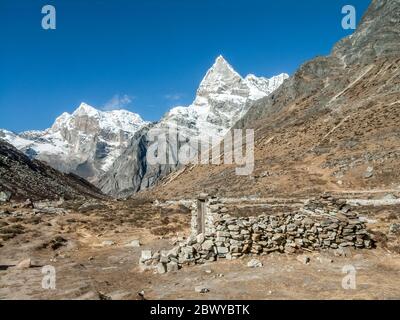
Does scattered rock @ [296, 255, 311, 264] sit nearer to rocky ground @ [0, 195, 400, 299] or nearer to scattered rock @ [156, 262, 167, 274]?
rocky ground @ [0, 195, 400, 299]

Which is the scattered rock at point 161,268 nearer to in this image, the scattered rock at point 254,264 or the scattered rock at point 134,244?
the scattered rock at point 254,264

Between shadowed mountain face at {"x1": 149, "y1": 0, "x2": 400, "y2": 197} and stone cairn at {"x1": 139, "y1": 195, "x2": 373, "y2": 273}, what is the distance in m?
35.3

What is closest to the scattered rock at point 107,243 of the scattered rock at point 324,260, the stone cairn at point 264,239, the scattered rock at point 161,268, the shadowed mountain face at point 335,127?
the stone cairn at point 264,239

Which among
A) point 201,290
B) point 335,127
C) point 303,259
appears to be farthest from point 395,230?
point 335,127

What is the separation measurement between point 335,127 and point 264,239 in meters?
77.4

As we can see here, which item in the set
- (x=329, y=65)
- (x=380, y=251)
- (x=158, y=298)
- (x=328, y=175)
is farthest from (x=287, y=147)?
(x=158, y=298)

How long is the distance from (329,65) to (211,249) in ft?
443

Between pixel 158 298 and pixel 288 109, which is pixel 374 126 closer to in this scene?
pixel 288 109

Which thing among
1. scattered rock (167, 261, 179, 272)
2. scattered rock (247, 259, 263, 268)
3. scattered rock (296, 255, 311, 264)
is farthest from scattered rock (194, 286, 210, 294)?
scattered rock (296, 255, 311, 264)

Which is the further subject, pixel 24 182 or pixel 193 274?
pixel 24 182

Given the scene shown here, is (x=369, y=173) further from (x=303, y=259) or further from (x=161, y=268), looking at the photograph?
(x=161, y=268)

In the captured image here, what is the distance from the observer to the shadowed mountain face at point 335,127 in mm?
62531

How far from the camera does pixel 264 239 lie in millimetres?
18172

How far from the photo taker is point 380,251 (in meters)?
18.3
